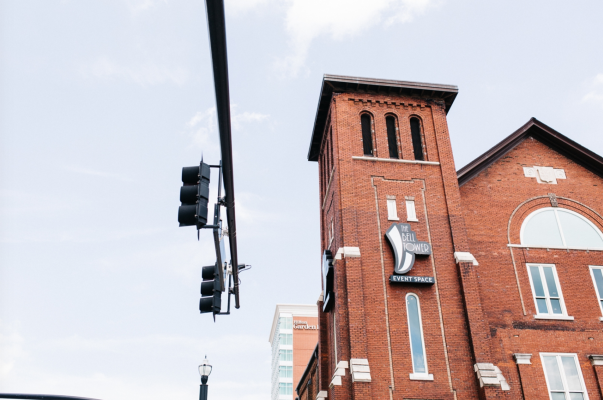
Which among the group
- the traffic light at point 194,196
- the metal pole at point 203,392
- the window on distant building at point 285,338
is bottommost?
the metal pole at point 203,392

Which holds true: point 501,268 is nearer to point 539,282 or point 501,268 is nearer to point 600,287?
point 539,282

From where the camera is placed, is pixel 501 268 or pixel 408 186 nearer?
pixel 501 268

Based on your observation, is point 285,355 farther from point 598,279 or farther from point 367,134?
point 598,279

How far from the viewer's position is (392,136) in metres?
28.3

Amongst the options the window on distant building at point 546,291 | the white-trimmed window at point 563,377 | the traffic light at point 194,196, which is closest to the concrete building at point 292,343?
the window on distant building at point 546,291

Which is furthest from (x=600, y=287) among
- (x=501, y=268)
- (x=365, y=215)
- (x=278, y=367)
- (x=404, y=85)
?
(x=278, y=367)

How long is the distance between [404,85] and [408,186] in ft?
18.8

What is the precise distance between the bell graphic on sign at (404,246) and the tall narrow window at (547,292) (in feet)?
16.3

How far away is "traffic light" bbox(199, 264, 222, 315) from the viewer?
33.6 ft

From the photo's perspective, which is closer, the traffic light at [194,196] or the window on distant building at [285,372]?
the traffic light at [194,196]

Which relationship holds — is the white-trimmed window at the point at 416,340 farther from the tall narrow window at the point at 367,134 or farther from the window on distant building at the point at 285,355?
the window on distant building at the point at 285,355

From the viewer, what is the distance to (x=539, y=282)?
24.2 meters

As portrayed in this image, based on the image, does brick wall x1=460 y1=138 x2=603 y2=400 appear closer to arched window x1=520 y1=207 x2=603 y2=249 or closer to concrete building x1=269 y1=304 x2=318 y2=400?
arched window x1=520 y1=207 x2=603 y2=249

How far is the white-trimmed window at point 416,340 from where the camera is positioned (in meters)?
21.4
